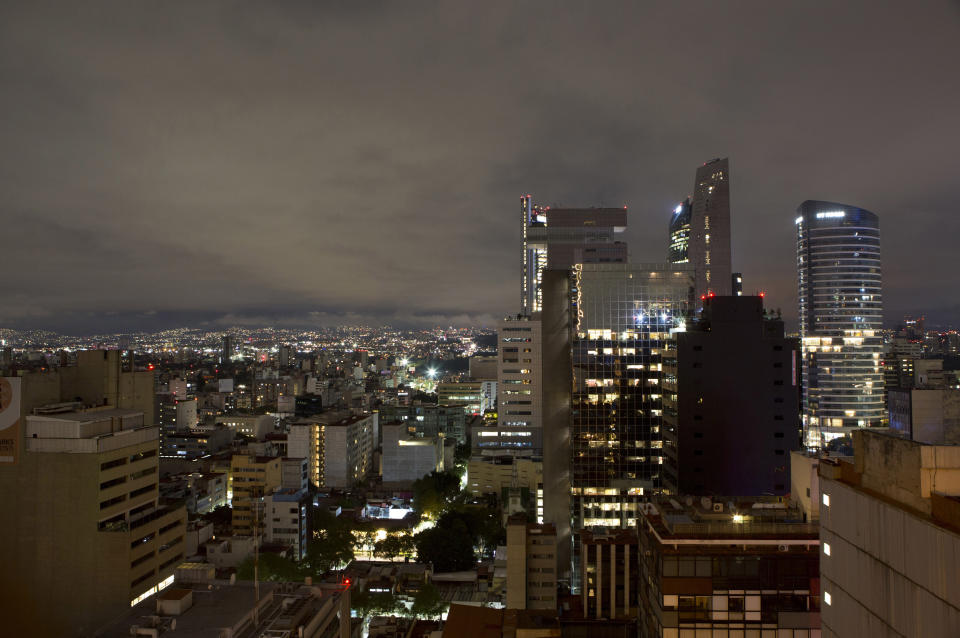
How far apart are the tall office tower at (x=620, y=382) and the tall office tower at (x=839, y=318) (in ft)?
119

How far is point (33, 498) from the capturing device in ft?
58.2

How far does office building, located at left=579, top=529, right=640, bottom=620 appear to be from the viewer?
18.3 m

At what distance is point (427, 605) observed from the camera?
20.7 meters

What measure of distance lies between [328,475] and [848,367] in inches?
1901

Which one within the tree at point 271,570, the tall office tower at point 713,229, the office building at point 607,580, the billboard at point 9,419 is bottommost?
the tree at point 271,570

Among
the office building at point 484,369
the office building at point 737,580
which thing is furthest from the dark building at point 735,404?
the office building at point 484,369

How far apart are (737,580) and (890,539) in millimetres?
7210

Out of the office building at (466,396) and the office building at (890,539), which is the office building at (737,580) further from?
the office building at (466,396)

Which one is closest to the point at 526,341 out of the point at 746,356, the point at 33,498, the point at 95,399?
the point at 746,356

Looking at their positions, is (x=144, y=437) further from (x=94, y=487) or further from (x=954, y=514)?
(x=954, y=514)

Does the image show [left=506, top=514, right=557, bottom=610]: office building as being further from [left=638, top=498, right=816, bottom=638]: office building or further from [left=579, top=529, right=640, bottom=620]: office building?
[left=638, top=498, right=816, bottom=638]: office building

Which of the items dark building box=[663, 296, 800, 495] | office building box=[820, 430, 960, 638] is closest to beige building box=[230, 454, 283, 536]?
dark building box=[663, 296, 800, 495]

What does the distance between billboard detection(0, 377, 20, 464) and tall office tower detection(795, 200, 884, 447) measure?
5699 cm

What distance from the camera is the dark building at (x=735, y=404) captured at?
75.1 feet
